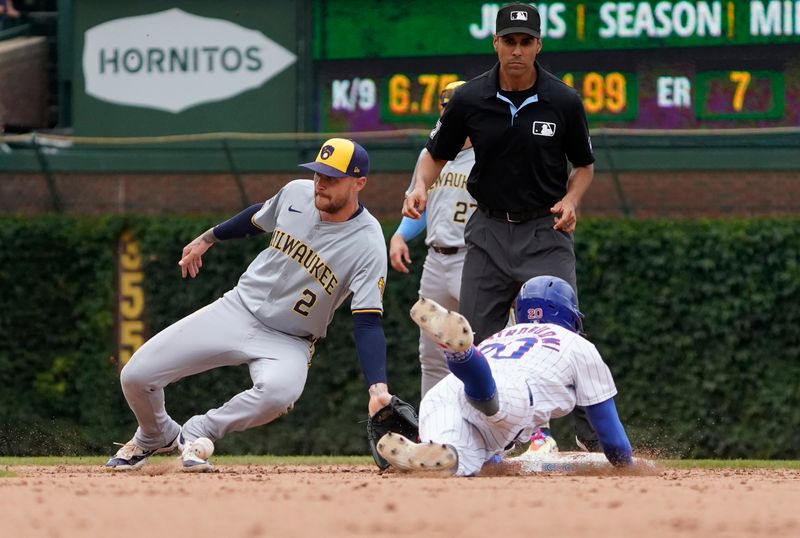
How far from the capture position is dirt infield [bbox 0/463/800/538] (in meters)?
4.40

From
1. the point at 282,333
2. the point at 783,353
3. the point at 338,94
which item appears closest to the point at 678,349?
the point at 783,353

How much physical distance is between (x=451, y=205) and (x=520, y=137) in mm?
1647

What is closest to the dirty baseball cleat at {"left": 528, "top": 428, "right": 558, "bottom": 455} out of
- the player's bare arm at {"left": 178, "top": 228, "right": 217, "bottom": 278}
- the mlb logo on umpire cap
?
the player's bare arm at {"left": 178, "top": 228, "right": 217, "bottom": 278}

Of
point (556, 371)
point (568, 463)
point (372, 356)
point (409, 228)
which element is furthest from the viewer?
point (409, 228)

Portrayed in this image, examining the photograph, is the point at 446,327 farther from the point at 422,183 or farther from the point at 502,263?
the point at 422,183

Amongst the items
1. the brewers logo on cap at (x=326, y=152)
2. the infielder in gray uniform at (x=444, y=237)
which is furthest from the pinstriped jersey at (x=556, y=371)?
the infielder in gray uniform at (x=444, y=237)

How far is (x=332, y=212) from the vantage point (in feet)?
24.1

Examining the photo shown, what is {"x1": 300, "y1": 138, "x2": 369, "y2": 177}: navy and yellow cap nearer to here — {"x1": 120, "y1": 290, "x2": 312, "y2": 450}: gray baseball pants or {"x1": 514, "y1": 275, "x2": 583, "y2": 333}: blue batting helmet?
{"x1": 120, "y1": 290, "x2": 312, "y2": 450}: gray baseball pants

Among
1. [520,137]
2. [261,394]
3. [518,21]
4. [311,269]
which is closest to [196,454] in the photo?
[261,394]

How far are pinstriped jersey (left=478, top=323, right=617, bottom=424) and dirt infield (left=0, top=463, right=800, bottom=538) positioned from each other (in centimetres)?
35

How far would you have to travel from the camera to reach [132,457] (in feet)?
24.8

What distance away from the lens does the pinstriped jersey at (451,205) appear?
8.74 metres

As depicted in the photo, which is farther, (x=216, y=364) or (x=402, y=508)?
(x=216, y=364)

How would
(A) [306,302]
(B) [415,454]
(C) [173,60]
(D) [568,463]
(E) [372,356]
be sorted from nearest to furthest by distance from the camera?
(B) [415,454] → (E) [372,356] → (D) [568,463] → (A) [306,302] → (C) [173,60]
